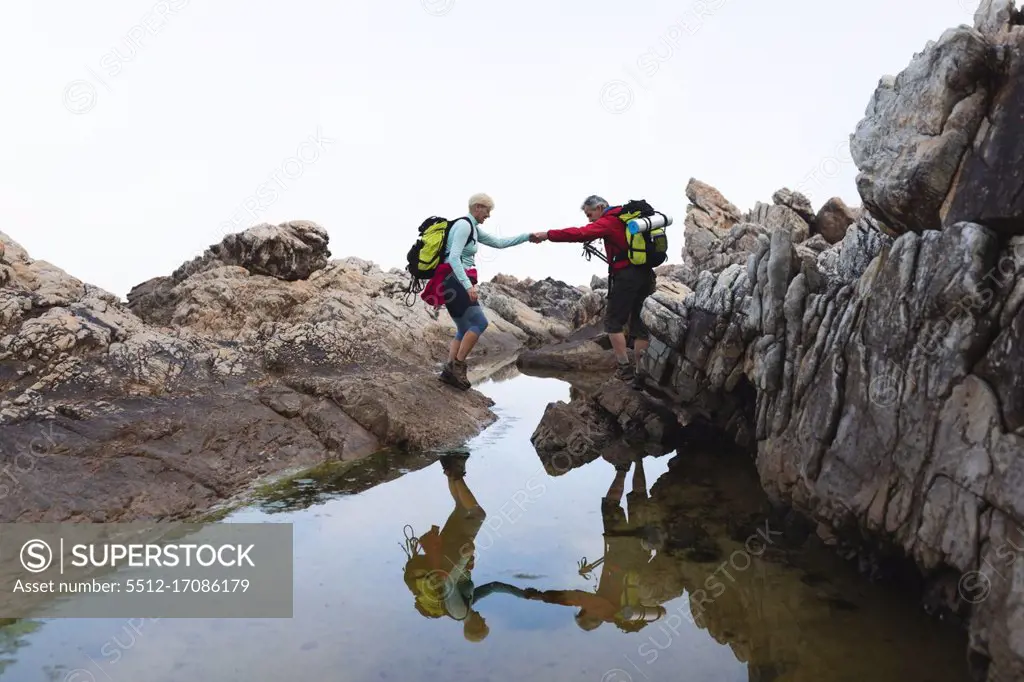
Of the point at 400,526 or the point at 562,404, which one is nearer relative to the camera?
the point at 400,526

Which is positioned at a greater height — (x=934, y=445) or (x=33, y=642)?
(x=934, y=445)

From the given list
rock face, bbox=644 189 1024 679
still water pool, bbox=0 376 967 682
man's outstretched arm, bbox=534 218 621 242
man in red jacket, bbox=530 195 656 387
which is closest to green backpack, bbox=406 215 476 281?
man's outstretched arm, bbox=534 218 621 242

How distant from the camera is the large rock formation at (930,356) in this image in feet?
18.8

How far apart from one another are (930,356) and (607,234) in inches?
320

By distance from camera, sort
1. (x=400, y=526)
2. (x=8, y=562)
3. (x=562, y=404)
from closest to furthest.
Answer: (x=8, y=562), (x=400, y=526), (x=562, y=404)

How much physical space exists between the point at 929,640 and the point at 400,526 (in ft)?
19.1

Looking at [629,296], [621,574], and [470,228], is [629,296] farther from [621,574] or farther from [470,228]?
[621,574]

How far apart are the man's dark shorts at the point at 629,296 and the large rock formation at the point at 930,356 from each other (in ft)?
16.1

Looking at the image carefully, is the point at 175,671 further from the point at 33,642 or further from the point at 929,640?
the point at 929,640

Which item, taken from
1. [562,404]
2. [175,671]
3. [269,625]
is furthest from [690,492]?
[175,671]

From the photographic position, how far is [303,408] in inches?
513

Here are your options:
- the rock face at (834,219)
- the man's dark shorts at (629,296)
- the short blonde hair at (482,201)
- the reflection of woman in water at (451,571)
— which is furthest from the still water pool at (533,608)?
the rock face at (834,219)

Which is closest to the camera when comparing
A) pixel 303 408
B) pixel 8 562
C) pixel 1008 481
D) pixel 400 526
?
pixel 1008 481

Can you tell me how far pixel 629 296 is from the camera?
14602 millimetres
